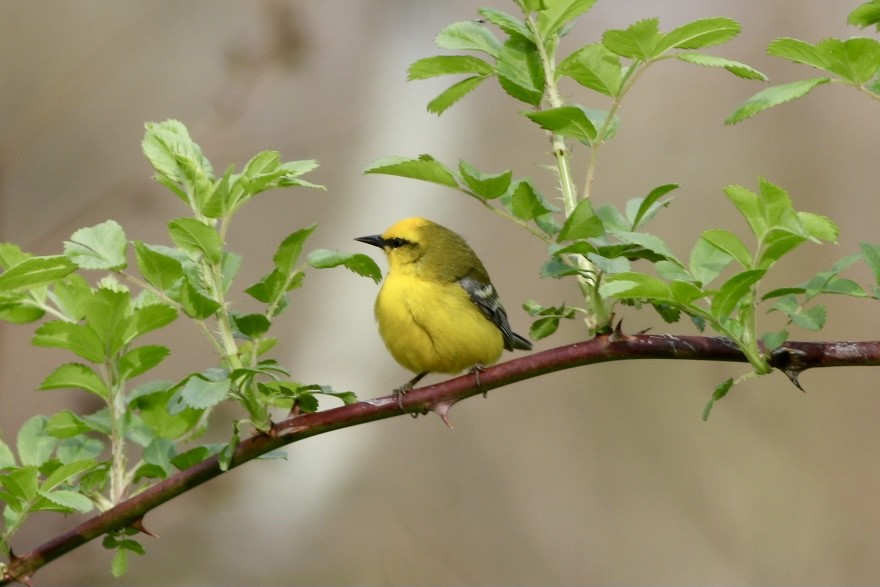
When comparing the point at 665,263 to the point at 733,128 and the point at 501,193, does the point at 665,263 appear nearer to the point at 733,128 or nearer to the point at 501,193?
the point at 501,193

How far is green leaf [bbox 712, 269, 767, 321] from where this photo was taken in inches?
56.1

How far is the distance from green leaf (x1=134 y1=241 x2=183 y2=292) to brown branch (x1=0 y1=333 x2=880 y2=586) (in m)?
0.32

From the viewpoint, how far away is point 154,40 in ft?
21.8

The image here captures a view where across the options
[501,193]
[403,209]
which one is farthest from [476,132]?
[501,193]

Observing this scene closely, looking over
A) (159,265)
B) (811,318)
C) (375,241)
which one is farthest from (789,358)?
(375,241)

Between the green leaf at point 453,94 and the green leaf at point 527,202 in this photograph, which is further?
the green leaf at point 453,94

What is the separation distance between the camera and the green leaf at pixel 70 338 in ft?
5.67

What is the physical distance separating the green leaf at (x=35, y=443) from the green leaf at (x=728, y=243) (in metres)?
1.32

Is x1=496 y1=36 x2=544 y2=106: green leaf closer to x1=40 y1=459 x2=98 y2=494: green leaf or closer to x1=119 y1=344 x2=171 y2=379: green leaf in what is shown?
x1=119 y1=344 x2=171 y2=379: green leaf

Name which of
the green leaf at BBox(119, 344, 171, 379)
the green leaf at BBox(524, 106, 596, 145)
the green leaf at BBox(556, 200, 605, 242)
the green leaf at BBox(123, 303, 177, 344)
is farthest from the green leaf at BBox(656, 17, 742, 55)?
the green leaf at BBox(119, 344, 171, 379)

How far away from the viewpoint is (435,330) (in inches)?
114

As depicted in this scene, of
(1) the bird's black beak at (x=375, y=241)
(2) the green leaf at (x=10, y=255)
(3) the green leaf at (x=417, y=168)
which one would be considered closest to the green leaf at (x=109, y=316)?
(2) the green leaf at (x=10, y=255)

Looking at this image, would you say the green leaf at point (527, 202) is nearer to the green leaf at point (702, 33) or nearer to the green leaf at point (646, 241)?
the green leaf at point (646, 241)

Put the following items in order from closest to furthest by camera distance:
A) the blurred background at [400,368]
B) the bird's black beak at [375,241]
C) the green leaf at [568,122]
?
the green leaf at [568,122]
the bird's black beak at [375,241]
the blurred background at [400,368]
